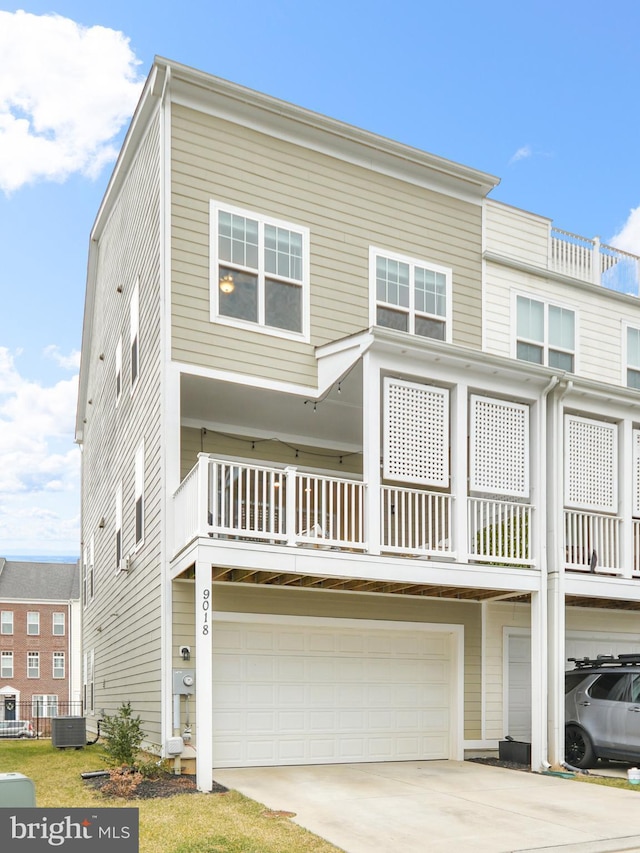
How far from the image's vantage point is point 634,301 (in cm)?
1719

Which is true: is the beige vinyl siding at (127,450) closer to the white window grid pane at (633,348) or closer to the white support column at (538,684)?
the white support column at (538,684)

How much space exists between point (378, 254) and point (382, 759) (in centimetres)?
807

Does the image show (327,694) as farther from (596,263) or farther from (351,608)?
(596,263)

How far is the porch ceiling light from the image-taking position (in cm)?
1295

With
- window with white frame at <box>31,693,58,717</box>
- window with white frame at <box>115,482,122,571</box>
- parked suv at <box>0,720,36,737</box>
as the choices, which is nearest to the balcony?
window with white frame at <box>115,482,122,571</box>

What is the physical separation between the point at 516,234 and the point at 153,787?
37.0 feet

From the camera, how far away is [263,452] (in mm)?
14586

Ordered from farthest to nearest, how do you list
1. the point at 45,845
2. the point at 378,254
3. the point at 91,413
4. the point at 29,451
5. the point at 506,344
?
the point at 29,451
the point at 91,413
the point at 506,344
the point at 378,254
the point at 45,845

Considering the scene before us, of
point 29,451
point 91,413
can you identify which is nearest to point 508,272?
point 91,413

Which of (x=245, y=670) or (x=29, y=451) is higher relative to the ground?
(x=29, y=451)

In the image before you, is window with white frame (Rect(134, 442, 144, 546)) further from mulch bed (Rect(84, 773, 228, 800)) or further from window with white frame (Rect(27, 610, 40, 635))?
window with white frame (Rect(27, 610, 40, 635))

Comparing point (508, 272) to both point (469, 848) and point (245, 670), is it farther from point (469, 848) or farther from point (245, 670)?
point (469, 848)

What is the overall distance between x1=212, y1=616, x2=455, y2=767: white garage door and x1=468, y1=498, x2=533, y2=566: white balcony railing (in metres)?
2.32

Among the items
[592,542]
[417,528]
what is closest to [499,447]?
[417,528]
